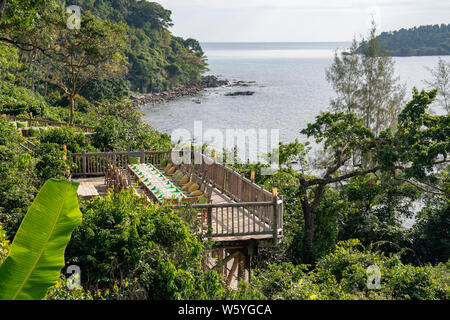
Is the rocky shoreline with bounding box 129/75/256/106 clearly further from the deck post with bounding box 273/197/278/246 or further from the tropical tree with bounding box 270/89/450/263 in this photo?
the deck post with bounding box 273/197/278/246

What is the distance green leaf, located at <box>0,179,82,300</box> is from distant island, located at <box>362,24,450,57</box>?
388 feet

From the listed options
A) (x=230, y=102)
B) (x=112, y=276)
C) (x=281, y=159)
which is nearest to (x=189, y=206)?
(x=112, y=276)

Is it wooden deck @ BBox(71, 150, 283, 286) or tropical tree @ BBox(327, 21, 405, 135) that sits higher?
tropical tree @ BBox(327, 21, 405, 135)

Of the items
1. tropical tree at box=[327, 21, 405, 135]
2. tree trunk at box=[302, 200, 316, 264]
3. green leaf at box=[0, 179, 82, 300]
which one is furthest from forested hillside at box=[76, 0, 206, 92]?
green leaf at box=[0, 179, 82, 300]

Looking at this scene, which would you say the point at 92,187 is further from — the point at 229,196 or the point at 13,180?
the point at 13,180

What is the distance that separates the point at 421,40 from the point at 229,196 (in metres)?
131

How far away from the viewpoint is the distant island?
116 m

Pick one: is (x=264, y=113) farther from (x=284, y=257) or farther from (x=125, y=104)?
(x=284, y=257)

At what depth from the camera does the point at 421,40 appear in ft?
420

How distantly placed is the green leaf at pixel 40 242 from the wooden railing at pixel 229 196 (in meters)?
4.64

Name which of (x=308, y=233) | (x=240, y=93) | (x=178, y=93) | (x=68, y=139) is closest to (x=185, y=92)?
(x=178, y=93)

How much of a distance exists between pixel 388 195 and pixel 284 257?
6.06m

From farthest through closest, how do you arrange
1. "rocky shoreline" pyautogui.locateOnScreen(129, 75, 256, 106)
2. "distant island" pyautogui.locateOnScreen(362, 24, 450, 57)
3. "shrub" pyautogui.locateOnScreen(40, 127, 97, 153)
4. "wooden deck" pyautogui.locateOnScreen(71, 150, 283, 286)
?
"distant island" pyautogui.locateOnScreen(362, 24, 450, 57) < "rocky shoreline" pyautogui.locateOnScreen(129, 75, 256, 106) < "shrub" pyautogui.locateOnScreen(40, 127, 97, 153) < "wooden deck" pyautogui.locateOnScreen(71, 150, 283, 286)

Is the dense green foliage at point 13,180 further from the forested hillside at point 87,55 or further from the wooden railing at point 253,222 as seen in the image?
the forested hillside at point 87,55
